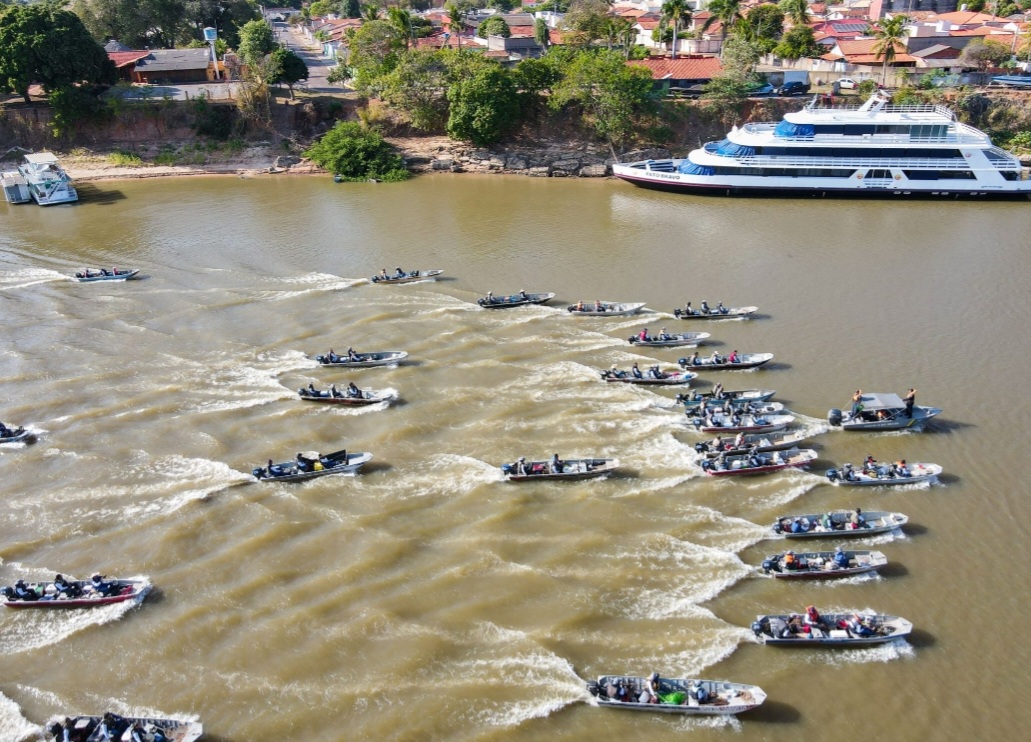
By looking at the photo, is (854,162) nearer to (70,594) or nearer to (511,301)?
(511,301)

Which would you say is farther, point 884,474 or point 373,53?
point 373,53

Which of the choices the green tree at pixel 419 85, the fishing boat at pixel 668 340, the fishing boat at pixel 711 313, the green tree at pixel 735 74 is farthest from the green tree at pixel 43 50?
the fishing boat at pixel 711 313

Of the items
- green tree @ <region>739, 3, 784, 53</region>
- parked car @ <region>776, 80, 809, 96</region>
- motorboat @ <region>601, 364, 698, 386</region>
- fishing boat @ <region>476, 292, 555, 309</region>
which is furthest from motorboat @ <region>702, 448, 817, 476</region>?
green tree @ <region>739, 3, 784, 53</region>

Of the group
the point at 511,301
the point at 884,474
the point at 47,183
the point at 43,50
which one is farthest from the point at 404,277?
the point at 43,50

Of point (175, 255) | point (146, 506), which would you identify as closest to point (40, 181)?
point (175, 255)

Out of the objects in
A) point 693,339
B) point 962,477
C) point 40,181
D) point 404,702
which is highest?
point 40,181

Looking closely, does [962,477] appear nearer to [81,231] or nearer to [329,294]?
[329,294]

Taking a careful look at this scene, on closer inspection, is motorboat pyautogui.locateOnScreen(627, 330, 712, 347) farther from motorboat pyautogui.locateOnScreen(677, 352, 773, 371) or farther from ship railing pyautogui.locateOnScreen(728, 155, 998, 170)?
ship railing pyautogui.locateOnScreen(728, 155, 998, 170)
